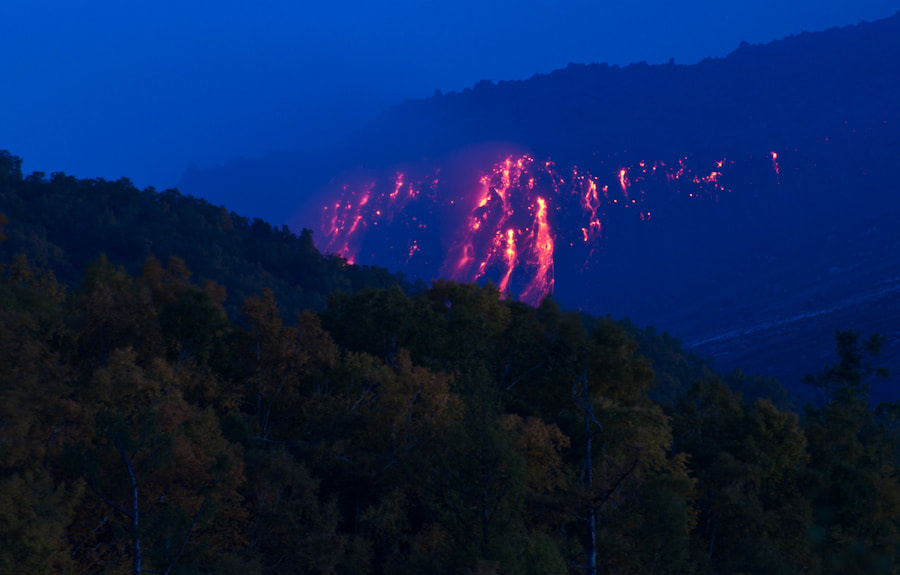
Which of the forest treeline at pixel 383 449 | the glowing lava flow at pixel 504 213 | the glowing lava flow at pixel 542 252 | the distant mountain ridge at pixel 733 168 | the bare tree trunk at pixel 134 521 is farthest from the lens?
the glowing lava flow at pixel 504 213

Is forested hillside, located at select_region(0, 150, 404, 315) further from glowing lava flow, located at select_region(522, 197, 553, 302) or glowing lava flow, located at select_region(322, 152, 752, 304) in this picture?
glowing lava flow, located at select_region(522, 197, 553, 302)

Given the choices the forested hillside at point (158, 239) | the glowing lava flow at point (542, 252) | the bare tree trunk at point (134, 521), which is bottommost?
the bare tree trunk at point (134, 521)

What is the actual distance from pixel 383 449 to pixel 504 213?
109529mm

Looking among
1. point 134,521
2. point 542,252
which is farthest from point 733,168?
point 134,521

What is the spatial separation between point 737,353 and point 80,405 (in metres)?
83.8

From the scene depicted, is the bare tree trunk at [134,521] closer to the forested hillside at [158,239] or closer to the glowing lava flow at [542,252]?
the forested hillside at [158,239]

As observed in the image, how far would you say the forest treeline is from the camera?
12203mm

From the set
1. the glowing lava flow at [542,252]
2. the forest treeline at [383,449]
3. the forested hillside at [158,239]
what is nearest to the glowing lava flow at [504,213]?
the glowing lava flow at [542,252]

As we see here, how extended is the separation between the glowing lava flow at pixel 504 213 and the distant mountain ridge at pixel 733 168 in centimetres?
245

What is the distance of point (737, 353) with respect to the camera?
85125 mm

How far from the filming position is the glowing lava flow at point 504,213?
12162 cm

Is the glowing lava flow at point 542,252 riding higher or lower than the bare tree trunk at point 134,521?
higher

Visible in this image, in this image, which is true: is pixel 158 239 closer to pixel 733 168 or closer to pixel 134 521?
pixel 134 521

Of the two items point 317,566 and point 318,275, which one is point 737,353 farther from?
point 317,566
